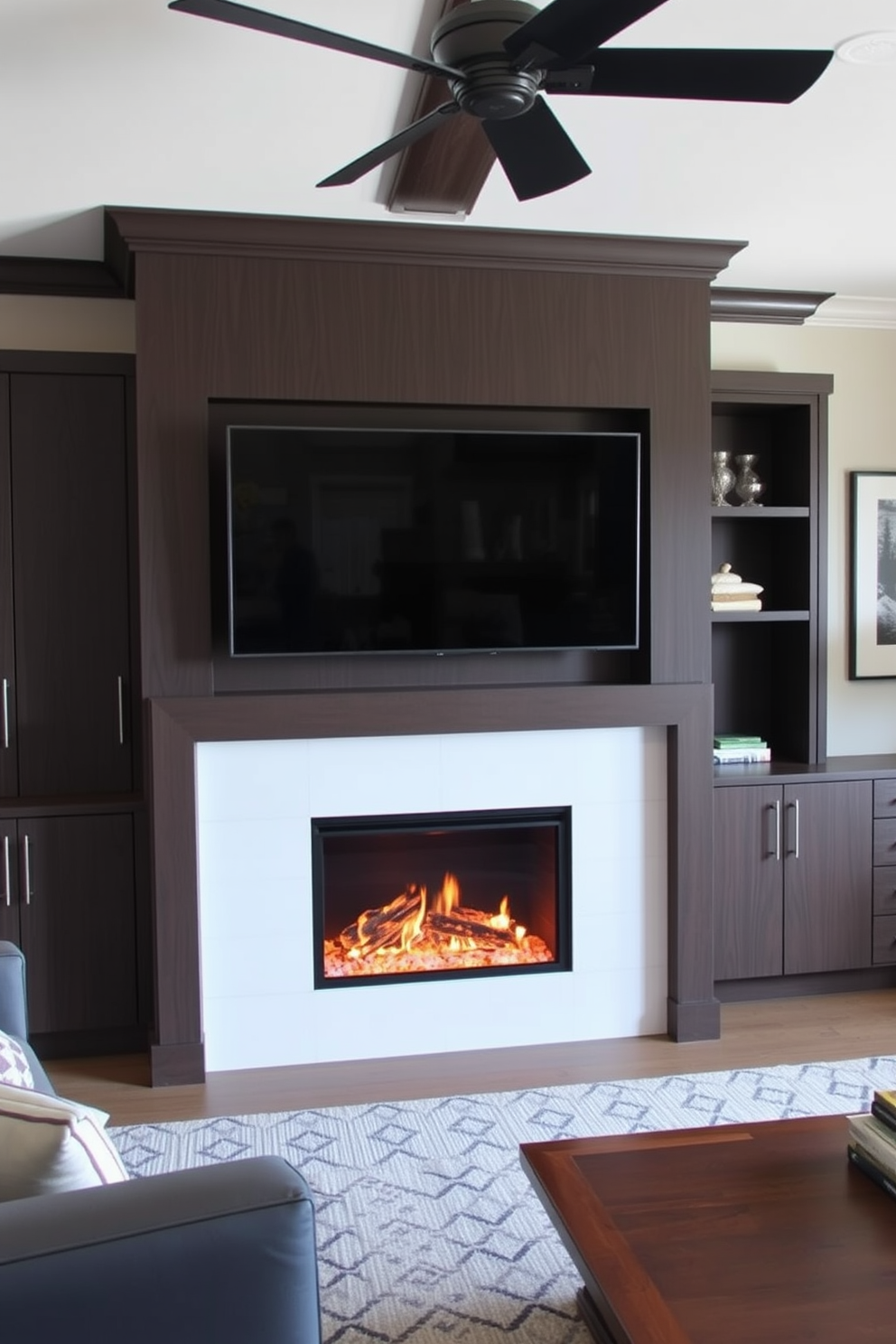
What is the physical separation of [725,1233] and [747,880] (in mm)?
2285

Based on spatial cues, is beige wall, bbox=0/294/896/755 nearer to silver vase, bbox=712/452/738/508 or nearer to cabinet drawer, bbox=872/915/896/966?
silver vase, bbox=712/452/738/508

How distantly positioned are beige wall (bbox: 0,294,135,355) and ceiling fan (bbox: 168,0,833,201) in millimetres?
2195

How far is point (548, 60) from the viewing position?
181 centimetres

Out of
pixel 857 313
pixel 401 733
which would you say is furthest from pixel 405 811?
pixel 857 313

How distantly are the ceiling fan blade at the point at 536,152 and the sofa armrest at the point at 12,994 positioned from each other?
1.94 meters

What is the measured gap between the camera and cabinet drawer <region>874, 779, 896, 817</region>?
4.16 meters

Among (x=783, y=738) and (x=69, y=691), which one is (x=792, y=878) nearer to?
(x=783, y=738)

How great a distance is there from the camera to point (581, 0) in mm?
1595

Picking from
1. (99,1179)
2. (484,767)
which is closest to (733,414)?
(484,767)

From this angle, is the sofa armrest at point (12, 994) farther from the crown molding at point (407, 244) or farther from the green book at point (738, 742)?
the green book at point (738, 742)

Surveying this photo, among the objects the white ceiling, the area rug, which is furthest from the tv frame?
the area rug

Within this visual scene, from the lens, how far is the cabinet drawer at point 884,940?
13.7 feet

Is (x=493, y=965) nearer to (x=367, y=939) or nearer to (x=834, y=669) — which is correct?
(x=367, y=939)

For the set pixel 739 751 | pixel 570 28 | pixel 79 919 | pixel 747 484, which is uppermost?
pixel 570 28
